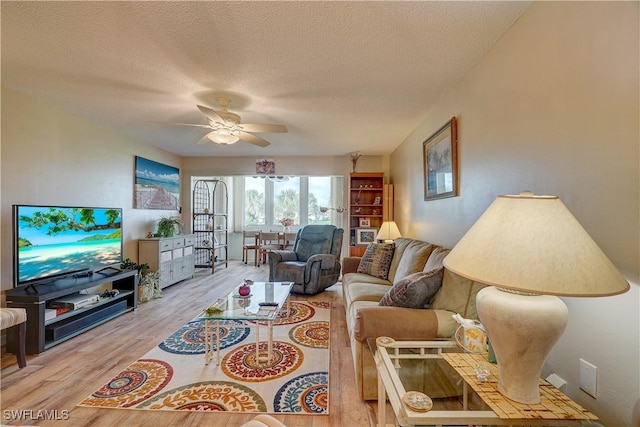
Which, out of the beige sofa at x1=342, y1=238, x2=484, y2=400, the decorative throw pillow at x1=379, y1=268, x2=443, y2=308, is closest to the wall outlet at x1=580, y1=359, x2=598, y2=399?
the beige sofa at x1=342, y1=238, x2=484, y2=400

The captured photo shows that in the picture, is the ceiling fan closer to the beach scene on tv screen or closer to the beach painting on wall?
the beach scene on tv screen

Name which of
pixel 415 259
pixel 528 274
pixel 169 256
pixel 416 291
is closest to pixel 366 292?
pixel 415 259

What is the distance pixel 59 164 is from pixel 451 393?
13.5 ft

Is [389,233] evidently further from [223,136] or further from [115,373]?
[115,373]

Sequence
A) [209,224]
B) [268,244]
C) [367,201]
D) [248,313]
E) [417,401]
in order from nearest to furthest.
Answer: [417,401]
[248,313]
[367,201]
[209,224]
[268,244]

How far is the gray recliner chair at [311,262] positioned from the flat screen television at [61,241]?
2114mm

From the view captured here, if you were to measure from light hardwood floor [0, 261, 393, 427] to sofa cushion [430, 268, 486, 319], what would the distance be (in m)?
0.83

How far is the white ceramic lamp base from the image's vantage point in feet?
2.98

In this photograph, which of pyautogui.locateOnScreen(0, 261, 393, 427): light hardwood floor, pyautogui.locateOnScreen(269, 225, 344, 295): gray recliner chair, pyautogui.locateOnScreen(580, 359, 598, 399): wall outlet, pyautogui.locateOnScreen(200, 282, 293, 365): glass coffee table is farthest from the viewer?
pyautogui.locateOnScreen(269, 225, 344, 295): gray recliner chair

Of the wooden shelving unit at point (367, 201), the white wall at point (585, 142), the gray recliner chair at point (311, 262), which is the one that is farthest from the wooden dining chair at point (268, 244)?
the white wall at point (585, 142)

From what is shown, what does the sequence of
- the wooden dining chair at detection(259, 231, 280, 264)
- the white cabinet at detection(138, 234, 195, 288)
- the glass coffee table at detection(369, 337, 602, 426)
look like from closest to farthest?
the glass coffee table at detection(369, 337, 602, 426), the white cabinet at detection(138, 234, 195, 288), the wooden dining chair at detection(259, 231, 280, 264)

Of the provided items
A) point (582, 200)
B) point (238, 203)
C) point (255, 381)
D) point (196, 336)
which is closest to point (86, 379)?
point (196, 336)

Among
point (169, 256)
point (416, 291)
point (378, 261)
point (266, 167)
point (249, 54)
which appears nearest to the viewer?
point (416, 291)

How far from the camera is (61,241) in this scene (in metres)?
2.85
